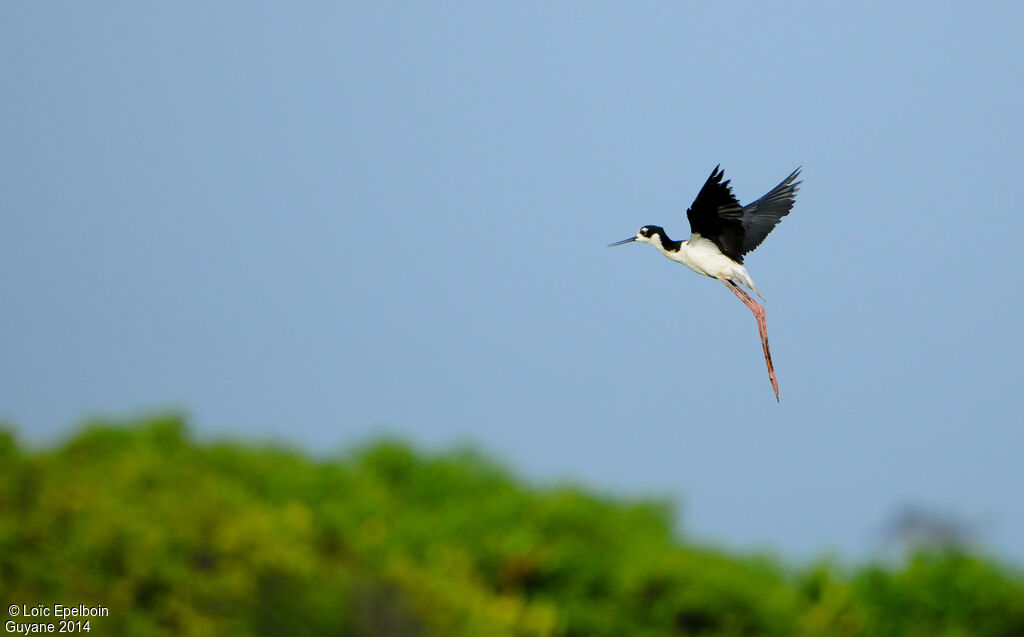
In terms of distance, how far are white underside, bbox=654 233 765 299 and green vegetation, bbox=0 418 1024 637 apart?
11.5 ft

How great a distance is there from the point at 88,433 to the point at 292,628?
7.11 m

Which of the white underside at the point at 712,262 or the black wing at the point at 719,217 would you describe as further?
the white underside at the point at 712,262

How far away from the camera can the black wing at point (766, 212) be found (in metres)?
14.8

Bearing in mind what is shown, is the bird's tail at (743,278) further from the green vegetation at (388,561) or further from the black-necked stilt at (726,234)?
the green vegetation at (388,561)

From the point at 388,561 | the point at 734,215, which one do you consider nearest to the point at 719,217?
the point at 734,215

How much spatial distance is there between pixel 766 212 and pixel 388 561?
5.23m

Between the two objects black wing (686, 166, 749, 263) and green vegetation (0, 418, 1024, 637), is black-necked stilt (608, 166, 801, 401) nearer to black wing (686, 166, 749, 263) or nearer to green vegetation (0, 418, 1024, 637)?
black wing (686, 166, 749, 263)

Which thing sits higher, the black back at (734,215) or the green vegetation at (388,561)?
the black back at (734,215)

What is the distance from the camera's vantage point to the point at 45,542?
51.2 feet

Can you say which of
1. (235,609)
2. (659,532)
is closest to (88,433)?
(235,609)

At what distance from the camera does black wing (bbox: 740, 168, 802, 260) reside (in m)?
14.8

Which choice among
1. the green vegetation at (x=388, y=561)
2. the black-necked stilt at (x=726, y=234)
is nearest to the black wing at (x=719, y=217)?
the black-necked stilt at (x=726, y=234)

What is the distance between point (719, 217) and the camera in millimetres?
13852

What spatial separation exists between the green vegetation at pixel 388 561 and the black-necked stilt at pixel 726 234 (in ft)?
10.6
